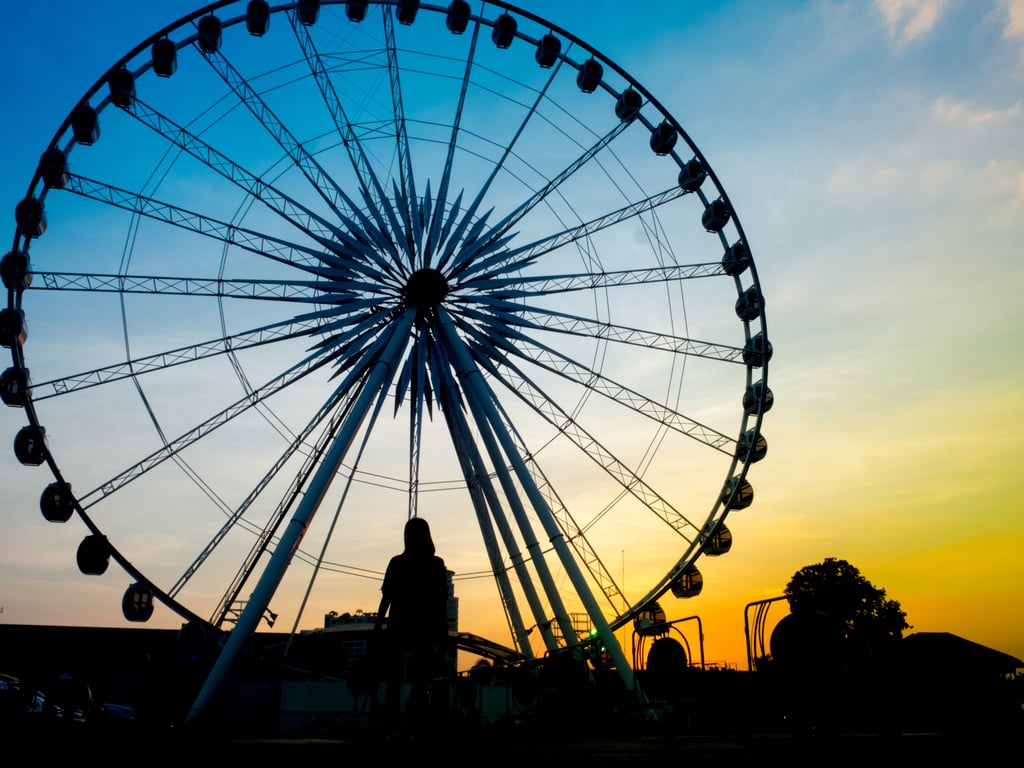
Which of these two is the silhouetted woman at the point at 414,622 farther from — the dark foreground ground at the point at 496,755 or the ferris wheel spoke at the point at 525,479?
the ferris wheel spoke at the point at 525,479

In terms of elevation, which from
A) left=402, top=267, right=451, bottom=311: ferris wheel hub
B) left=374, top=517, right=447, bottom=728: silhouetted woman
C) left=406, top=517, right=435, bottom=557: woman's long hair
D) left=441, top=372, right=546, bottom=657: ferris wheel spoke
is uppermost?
left=402, top=267, right=451, bottom=311: ferris wheel hub

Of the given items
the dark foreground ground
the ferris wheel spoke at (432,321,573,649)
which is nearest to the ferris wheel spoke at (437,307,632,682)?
the ferris wheel spoke at (432,321,573,649)

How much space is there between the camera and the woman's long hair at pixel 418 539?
22.4ft

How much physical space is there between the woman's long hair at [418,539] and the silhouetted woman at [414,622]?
1cm

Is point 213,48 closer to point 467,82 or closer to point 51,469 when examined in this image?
point 467,82

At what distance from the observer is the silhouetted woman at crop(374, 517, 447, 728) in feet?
21.4

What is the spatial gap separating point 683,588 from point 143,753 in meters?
19.4

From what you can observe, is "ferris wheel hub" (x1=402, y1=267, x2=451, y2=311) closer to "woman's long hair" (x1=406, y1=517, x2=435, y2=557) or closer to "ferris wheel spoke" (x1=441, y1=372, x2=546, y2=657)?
"ferris wheel spoke" (x1=441, y1=372, x2=546, y2=657)

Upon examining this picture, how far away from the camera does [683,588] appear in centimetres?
2411

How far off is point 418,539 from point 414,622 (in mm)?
698

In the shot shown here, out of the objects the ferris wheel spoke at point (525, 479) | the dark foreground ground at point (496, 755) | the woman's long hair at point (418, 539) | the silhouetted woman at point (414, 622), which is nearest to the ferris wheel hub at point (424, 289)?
the ferris wheel spoke at point (525, 479)

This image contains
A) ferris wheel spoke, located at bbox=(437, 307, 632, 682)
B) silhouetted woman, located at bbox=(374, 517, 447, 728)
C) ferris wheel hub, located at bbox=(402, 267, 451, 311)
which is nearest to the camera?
silhouetted woman, located at bbox=(374, 517, 447, 728)

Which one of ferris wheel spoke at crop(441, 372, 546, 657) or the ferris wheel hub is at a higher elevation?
the ferris wheel hub

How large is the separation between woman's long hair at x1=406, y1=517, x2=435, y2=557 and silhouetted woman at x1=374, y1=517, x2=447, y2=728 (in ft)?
0.04
